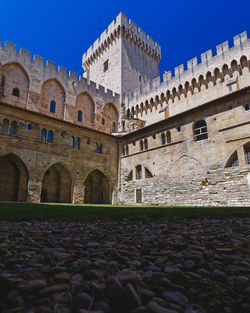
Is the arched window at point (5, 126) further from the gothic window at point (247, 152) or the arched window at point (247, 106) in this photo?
the arched window at point (247, 106)

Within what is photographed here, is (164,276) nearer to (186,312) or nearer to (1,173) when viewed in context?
(186,312)

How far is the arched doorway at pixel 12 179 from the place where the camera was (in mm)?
18000

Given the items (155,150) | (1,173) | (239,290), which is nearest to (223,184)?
(155,150)

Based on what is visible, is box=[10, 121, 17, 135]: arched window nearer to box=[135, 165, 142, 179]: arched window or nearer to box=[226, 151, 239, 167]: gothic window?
box=[135, 165, 142, 179]: arched window

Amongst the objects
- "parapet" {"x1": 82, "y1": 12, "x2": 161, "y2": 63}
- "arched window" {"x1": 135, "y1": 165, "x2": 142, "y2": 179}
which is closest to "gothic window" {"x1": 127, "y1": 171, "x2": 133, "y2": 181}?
"arched window" {"x1": 135, "y1": 165, "x2": 142, "y2": 179}

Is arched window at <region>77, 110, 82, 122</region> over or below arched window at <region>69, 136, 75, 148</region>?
over

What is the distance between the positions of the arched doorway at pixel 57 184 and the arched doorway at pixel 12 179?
2.85 meters

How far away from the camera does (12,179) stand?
62.8ft

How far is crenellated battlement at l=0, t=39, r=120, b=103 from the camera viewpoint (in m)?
23.3

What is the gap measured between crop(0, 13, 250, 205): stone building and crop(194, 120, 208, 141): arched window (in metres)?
0.10

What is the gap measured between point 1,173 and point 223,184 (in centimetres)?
1933

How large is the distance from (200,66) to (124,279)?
2764cm

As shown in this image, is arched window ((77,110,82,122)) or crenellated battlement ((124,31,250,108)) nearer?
crenellated battlement ((124,31,250,108))

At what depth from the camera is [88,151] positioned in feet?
71.3
